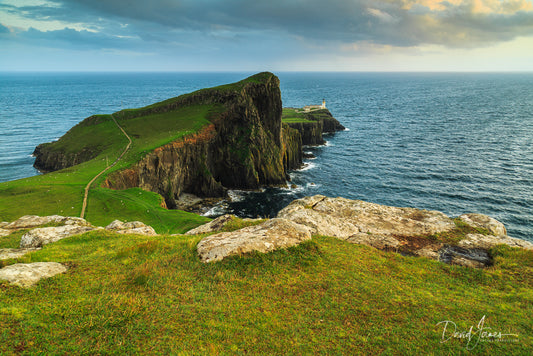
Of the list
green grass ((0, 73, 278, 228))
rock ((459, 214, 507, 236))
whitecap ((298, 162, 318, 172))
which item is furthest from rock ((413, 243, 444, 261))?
whitecap ((298, 162, 318, 172))

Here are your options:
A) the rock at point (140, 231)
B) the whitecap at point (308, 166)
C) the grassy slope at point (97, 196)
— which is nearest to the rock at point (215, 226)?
the rock at point (140, 231)

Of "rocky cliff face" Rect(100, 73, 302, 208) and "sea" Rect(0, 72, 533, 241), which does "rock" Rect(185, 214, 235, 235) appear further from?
"sea" Rect(0, 72, 533, 241)

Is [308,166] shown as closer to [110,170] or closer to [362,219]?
[110,170]

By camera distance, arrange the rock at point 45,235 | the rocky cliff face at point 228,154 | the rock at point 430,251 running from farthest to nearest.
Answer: the rocky cliff face at point 228,154 → the rock at point 45,235 → the rock at point 430,251

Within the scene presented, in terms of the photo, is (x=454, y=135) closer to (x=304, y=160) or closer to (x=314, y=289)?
(x=304, y=160)

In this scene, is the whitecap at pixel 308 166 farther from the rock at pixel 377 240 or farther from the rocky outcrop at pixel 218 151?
the rock at pixel 377 240
